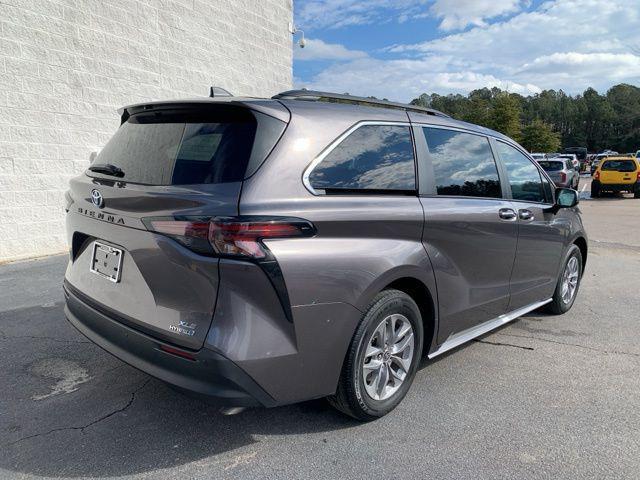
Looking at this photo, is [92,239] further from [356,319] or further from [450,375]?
[450,375]

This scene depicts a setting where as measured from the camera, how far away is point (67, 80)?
23.5 feet

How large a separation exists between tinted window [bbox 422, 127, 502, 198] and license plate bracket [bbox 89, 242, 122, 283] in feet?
6.59

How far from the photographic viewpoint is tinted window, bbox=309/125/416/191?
2600 millimetres

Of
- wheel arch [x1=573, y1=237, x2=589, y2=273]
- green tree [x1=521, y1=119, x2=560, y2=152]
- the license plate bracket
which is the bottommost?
wheel arch [x1=573, y1=237, x2=589, y2=273]

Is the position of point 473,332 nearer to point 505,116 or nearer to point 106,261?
point 106,261

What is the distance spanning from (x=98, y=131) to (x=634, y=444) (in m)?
7.78

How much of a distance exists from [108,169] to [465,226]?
2.31m

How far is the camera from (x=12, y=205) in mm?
6781

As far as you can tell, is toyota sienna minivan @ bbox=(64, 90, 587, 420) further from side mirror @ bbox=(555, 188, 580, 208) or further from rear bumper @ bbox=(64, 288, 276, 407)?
side mirror @ bbox=(555, 188, 580, 208)

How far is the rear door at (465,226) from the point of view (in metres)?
3.16

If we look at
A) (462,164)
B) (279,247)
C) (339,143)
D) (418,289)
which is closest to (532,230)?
(462,164)

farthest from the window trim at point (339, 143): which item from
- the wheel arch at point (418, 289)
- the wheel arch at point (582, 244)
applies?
the wheel arch at point (582, 244)

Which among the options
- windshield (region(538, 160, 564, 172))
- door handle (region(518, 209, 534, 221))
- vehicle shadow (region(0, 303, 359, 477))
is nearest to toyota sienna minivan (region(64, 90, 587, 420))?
vehicle shadow (region(0, 303, 359, 477))

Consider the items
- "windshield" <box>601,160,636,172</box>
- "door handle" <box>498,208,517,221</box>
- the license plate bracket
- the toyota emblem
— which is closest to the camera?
the license plate bracket
